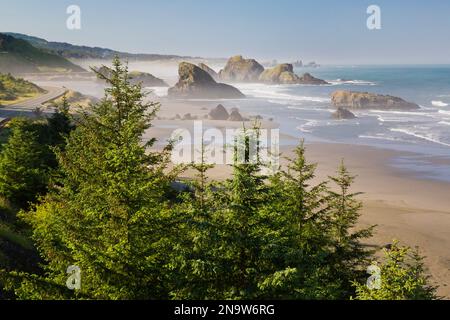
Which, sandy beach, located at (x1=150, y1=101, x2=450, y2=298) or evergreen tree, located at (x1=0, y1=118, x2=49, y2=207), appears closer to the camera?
evergreen tree, located at (x1=0, y1=118, x2=49, y2=207)

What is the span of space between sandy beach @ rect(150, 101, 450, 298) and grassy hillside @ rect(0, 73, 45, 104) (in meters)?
52.1

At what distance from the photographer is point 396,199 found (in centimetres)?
3841

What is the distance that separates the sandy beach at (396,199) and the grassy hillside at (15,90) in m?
52.1

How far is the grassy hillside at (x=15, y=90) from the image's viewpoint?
270ft

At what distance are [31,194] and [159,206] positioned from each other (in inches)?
522

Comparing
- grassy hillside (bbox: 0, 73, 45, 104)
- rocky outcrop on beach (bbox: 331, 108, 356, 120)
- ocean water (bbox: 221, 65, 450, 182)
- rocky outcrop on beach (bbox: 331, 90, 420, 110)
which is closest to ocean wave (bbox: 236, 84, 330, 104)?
ocean water (bbox: 221, 65, 450, 182)

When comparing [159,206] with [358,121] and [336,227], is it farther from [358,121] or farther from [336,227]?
[358,121]

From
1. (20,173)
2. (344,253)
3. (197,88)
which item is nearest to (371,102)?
(197,88)

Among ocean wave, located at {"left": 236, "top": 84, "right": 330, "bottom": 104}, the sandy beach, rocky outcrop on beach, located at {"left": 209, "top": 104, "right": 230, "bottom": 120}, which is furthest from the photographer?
ocean wave, located at {"left": 236, "top": 84, "right": 330, "bottom": 104}

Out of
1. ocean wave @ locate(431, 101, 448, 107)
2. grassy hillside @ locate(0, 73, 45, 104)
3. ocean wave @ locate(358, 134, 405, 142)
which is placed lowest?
ocean wave @ locate(358, 134, 405, 142)

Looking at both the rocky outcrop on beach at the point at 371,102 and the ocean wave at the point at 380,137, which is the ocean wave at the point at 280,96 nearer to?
the rocky outcrop on beach at the point at 371,102

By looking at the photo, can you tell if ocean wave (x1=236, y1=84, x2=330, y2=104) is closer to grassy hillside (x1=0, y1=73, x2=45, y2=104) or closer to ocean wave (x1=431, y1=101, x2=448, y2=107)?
ocean wave (x1=431, y1=101, x2=448, y2=107)

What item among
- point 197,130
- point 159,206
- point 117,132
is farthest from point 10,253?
point 197,130

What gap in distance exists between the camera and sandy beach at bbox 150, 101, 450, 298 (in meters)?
28.9
